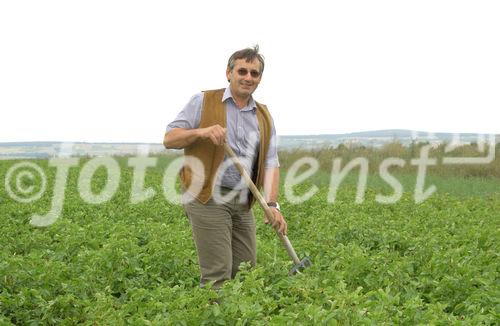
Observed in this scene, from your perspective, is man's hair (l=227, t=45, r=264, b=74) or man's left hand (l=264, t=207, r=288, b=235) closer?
man's hair (l=227, t=45, r=264, b=74)

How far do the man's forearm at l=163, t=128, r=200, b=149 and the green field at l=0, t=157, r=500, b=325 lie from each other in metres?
0.90

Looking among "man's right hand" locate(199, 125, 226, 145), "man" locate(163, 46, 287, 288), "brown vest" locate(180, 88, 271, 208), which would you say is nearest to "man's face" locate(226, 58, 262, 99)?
"man" locate(163, 46, 287, 288)

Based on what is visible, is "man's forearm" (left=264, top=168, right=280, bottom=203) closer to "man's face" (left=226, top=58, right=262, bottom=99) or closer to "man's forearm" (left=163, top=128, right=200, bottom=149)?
"man's face" (left=226, top=58, right=262, bottom=99)

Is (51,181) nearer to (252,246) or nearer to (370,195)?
(370,195)

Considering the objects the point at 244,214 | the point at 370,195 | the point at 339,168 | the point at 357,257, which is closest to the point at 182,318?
the point at 244,214

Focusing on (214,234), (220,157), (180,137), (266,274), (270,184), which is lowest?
(266,274)

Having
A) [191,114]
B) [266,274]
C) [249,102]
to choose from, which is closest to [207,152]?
[191,114]

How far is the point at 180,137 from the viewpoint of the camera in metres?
4.84

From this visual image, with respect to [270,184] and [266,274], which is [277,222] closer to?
[270,184]

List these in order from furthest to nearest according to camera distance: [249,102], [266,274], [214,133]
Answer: [266,274]
[249,102]
[214,133]

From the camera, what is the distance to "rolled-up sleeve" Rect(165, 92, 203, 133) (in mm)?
5039

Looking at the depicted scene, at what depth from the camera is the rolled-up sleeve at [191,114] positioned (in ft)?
16.5

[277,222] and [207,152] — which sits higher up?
[207,152]

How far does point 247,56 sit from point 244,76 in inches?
5.4
